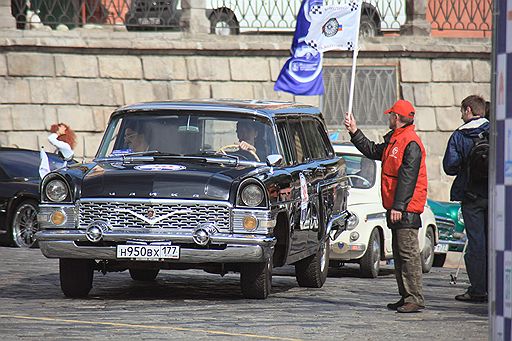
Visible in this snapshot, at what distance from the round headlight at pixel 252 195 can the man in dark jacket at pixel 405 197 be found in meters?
1.02

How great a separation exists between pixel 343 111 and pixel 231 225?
15.7m

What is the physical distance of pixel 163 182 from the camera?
11.8 m

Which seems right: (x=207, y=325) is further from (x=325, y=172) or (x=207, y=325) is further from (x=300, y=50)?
(x=300, y=50)

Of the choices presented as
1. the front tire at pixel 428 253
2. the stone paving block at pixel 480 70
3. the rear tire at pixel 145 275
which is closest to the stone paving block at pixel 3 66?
the stone paving block at pixel 480 70

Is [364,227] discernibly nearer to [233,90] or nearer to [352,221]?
[352,221]

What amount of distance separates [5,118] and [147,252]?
1363 cm

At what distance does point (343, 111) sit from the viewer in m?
27.3

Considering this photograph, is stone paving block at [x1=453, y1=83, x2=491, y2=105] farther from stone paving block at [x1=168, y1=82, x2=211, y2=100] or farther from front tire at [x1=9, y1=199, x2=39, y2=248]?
front tire at [x1=9, y1=199, x2=39, y2=248]

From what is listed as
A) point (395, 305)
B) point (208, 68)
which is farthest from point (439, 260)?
point (395, 305)

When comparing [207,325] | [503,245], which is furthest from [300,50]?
[503,245]

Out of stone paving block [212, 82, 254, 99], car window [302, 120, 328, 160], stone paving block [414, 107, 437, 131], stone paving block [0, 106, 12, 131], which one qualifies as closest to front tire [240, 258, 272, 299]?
car window [302, 120, 328, 160]

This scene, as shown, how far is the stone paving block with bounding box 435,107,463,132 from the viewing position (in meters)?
27.3

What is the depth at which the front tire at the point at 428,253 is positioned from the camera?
18.1 metres

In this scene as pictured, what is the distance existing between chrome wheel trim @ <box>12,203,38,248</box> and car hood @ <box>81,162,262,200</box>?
8.24 metres
